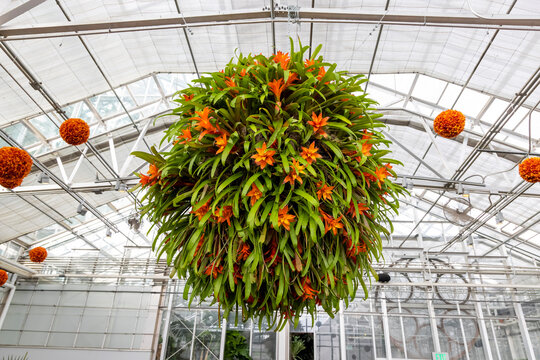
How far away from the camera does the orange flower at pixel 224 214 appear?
3.45 ft

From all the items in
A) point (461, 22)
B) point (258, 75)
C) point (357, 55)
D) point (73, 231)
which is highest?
point (357, 55)

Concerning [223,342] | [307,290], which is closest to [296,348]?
[223,342]

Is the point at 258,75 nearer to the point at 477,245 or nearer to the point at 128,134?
the point at 128,134

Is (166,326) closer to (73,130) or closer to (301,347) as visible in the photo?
(301,347)

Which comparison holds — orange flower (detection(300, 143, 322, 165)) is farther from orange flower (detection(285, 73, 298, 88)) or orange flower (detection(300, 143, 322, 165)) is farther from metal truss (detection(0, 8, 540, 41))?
metal truss (detection(0, 8, 540, 41))

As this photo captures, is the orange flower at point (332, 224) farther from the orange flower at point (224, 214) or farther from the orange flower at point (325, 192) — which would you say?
the orange flower at point (224, 214)

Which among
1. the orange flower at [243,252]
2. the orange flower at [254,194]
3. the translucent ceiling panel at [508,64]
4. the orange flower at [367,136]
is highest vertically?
the translucent ceiling panel at [508,64]

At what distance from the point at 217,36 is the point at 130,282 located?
9.03 metres

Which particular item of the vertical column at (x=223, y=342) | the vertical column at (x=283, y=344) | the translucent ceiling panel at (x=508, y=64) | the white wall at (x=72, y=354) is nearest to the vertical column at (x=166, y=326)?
the white wall at (x=72, y=354)

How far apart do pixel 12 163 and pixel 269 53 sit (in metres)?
4.22

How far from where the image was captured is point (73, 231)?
12.7 meters

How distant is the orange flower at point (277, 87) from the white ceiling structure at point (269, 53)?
2661 mm

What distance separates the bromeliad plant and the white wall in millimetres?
11147

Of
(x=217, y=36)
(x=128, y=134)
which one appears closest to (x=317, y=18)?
(x=217, y=36)
